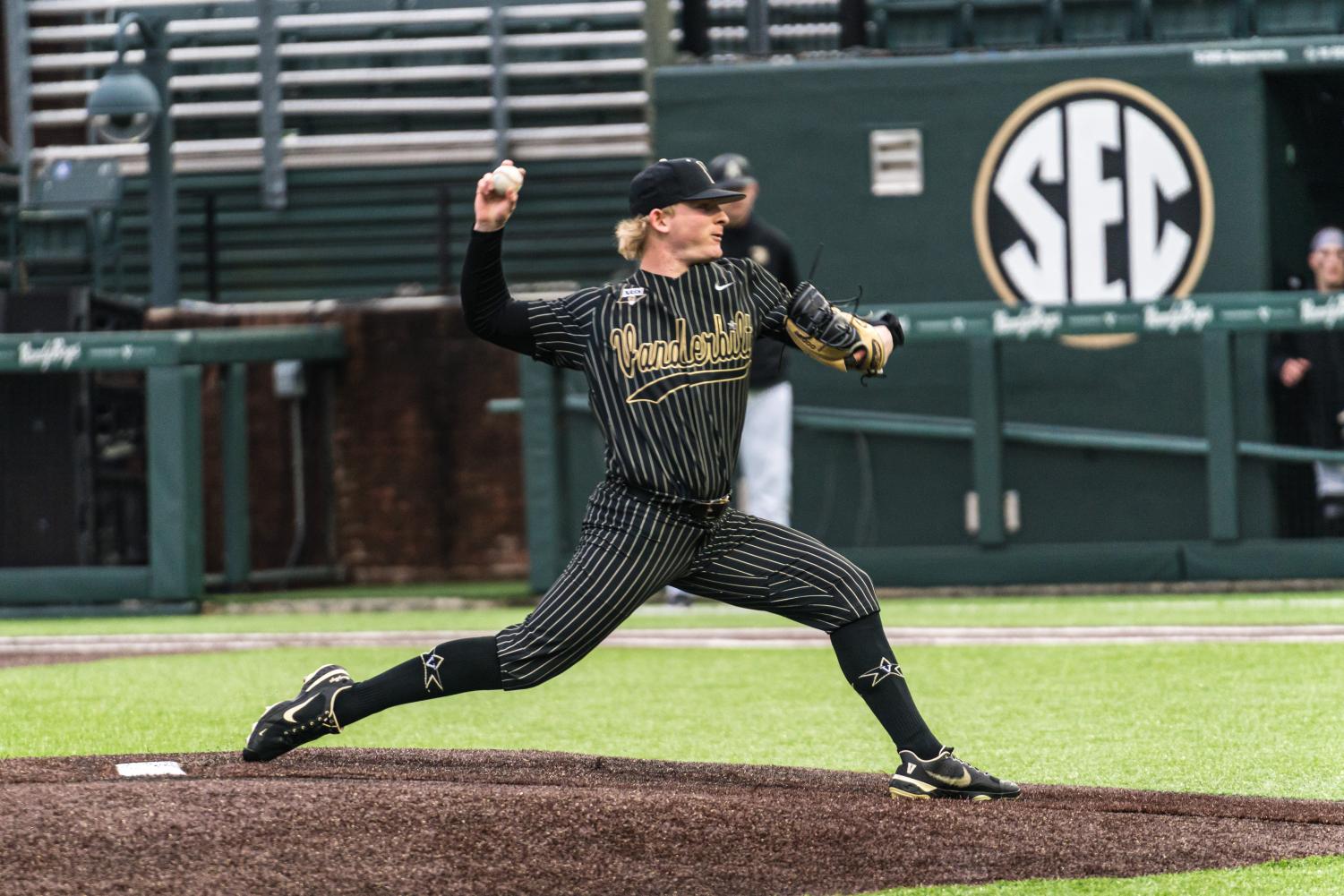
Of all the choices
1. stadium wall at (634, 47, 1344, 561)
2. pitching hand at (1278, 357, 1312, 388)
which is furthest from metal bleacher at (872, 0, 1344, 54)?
pitching hand at (1278, 357, 1312, 388)

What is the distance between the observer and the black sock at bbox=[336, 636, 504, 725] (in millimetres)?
4852

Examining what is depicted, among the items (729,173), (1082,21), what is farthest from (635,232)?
(1082,21)

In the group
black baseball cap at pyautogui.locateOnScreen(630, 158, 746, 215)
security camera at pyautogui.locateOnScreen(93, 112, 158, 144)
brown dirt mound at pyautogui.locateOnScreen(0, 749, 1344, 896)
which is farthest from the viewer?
security camera at pyautogui.locateOnScreen(93, 112, 158, 144)

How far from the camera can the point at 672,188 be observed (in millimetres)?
4922

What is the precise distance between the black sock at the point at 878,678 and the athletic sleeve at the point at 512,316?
978 millimetres

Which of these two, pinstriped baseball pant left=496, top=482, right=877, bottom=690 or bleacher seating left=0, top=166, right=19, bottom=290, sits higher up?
bleacher seating left=0, top=166, right=19, bottom=290

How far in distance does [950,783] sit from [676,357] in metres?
1.22

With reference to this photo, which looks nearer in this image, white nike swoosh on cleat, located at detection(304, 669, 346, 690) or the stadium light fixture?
white nike swoosh on cleat, located at detection(304, 669, 346, 690)

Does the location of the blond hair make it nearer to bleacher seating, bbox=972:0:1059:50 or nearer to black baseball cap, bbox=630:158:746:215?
black baseball cap, bbox=630:158:746:215

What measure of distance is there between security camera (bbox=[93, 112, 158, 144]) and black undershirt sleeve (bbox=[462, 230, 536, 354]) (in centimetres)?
814

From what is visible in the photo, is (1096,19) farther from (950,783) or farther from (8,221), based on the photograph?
(950,783)

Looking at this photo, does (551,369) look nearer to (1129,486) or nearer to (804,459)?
(804,459)

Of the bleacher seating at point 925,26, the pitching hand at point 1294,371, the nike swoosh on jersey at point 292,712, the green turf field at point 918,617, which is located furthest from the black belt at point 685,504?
the bleacher seating at point 925,26

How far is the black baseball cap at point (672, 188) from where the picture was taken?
194 inches
